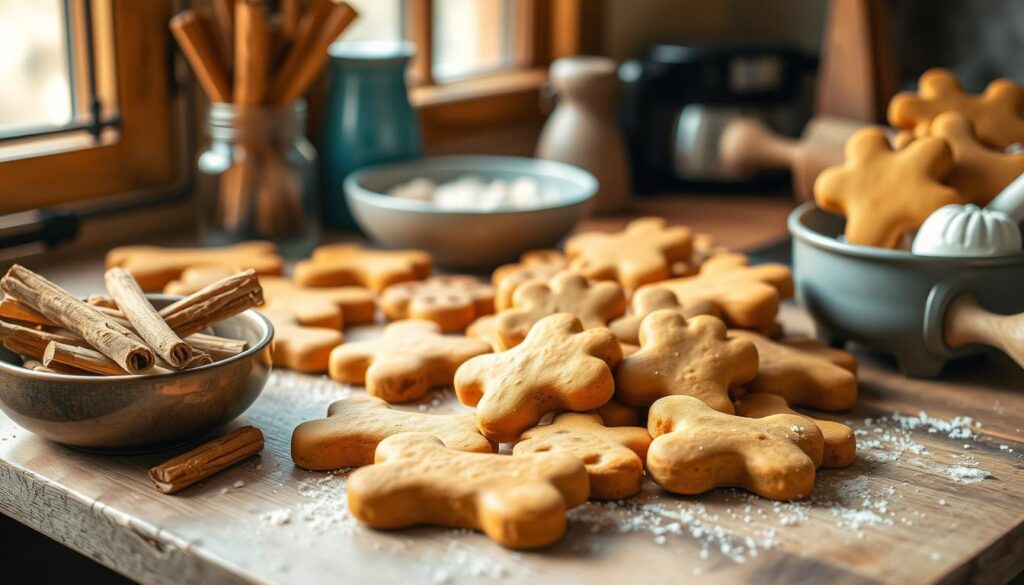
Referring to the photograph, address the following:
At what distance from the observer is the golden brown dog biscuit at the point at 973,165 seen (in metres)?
1.03

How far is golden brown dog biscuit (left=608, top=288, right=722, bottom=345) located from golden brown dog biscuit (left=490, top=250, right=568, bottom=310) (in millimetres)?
102

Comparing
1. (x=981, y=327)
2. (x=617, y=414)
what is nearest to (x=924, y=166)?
(x=981, y=327)

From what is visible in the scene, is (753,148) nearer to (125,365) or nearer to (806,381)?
(806,381)

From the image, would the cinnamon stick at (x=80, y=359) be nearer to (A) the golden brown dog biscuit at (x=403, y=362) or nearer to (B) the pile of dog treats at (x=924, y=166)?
(A) the golden brown dog biscuit at (x=403, y=362)

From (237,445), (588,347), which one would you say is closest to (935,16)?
(588,347)

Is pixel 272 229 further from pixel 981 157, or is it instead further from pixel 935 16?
pixel 935 16

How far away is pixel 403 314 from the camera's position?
3.71ft

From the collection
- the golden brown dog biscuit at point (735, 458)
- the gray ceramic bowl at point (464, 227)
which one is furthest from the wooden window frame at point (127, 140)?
the golden brown dog biscuit at point (735, 458)

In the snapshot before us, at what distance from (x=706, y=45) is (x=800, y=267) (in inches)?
32.7

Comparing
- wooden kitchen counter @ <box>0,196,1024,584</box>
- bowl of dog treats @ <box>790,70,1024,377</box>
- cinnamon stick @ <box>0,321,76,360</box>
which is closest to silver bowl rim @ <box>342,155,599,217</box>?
bowl of dog treats @ <box>790,70,1024,377</box>

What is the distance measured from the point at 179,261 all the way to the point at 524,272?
375mm

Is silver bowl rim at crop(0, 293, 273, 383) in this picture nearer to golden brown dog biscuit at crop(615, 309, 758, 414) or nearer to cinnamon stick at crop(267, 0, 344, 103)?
golden brown dog biscuit at crop(615, 309, 758, 414)

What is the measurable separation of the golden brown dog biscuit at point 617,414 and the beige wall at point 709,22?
4.08 ft

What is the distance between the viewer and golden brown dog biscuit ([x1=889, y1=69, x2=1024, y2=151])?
109 centimetres
